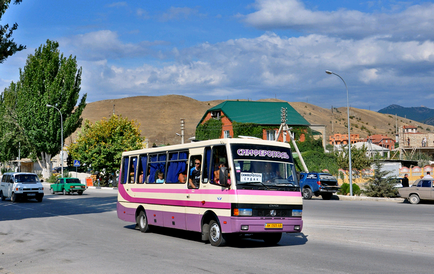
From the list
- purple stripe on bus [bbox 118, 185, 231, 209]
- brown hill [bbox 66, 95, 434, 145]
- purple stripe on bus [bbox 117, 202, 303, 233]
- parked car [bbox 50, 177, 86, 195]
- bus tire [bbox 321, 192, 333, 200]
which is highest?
brown hill [bbox 66, 95, 434, 145]

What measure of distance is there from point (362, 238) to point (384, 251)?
8.01 ft

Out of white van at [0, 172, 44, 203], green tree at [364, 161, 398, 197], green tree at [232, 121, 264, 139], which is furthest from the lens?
green tree at [232, 121, 264, 139]

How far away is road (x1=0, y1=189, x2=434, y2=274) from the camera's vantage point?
898 centimetres

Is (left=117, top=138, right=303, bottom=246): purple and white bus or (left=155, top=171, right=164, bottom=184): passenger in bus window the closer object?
(left=117, top=138, right=303, bottom=246): purple and white bus

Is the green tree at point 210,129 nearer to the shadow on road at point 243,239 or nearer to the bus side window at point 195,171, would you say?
the shadow on road at point 243,239

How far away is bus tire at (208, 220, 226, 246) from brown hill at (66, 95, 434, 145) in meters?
123

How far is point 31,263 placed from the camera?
31.6ft

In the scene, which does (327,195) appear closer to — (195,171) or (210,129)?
(195,171)

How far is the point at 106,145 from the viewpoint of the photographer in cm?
5388

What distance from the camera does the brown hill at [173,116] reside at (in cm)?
14962

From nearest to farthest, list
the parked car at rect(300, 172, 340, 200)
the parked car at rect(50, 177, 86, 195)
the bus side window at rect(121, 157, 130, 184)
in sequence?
the bus side window at rect(121, 157, 130, 184) < the parked car at rect(300, 172, 340, 200) < the parked car at rect(50, 177, 86, 195)

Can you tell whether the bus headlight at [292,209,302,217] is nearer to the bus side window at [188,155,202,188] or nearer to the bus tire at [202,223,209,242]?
the bus tire at [202,223,209,242]

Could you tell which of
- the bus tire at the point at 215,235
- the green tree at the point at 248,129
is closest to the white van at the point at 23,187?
the bus tire at the point at 215,235

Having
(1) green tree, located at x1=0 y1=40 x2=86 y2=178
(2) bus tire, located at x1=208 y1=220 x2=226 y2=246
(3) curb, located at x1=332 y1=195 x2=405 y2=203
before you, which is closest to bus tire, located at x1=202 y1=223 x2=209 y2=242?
(2) bus tire, located at x1=208 y1=220 x2=226 y2=246
